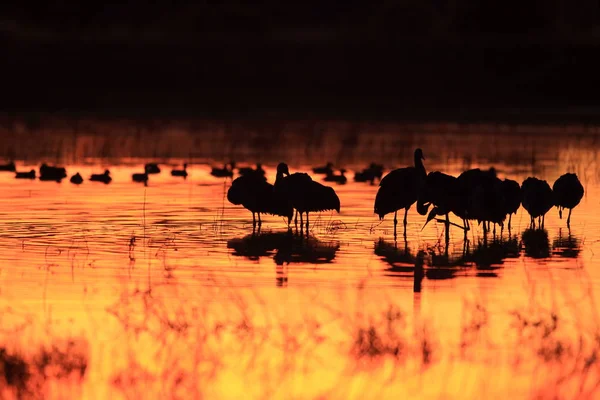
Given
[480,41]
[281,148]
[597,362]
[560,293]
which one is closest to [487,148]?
[281,148]

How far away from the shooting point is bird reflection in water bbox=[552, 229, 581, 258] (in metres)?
18.1

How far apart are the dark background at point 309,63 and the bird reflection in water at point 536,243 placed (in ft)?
132

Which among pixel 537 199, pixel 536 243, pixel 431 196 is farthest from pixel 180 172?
pixel 536 243

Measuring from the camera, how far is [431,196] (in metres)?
20.0

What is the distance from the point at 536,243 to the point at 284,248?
322 centimetres

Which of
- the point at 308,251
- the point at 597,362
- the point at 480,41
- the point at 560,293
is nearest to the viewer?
the point at 597,362

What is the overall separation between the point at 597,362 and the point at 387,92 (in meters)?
56.6

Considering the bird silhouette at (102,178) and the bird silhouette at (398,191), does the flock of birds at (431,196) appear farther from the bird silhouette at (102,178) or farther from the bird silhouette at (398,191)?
the bird silhouette at (102,178)

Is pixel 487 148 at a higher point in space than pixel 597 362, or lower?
higher

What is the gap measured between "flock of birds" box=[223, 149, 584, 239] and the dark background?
39.5 metres

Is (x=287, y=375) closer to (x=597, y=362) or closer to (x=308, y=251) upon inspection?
(x=597, y=362)

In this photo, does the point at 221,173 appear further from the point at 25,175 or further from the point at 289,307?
the point at 289,307

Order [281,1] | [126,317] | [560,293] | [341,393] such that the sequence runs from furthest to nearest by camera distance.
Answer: [281,1] < [560,293] < [126,317] < [341,393]

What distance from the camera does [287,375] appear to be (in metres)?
11.6
